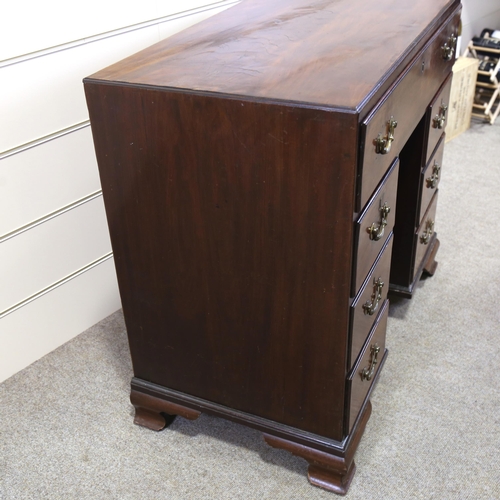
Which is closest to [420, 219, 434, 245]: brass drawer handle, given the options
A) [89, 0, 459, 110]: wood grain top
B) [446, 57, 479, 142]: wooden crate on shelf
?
[89, 0, 459, 110]: wood grain top

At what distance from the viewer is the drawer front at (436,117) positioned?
1798 millimetres

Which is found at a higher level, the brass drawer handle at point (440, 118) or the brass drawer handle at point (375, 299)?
the brass drawer handle at point (440, 118)

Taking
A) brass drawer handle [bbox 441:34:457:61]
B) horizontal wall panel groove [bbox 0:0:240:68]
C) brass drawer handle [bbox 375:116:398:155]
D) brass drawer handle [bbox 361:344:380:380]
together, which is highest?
horizontal wall panel groove [bbox 0:0:240:68]

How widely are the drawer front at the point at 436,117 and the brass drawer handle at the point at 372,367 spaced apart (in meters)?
0.61

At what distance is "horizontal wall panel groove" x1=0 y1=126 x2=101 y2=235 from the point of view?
1.75m

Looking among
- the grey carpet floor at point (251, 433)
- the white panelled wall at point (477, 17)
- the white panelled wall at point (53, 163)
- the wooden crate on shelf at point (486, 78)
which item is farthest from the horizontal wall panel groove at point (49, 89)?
the white panelled wall at point (477, 17)

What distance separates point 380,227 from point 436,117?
0.65m

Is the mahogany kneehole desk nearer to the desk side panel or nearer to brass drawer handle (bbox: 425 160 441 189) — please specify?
the desk side panel

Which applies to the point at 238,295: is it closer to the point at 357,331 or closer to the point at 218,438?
the point at 357,331

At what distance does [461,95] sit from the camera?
3.28 metres

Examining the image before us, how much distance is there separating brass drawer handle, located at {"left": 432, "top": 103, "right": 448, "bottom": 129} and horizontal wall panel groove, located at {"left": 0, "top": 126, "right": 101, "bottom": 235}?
1019mm

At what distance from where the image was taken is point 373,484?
5.15 feet

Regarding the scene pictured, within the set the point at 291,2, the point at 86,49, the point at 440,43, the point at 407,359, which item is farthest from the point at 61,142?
the point at 407,359

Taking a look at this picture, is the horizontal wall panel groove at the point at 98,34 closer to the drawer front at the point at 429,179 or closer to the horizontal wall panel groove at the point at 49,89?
the horizontal wall panel groove at the point at 49,89
